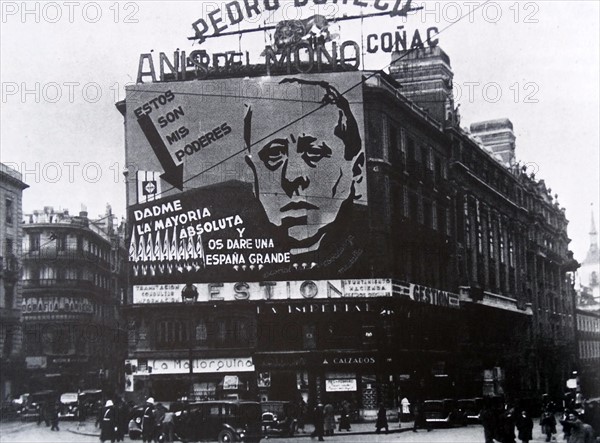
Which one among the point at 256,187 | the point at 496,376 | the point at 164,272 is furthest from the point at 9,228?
the point at 496,376

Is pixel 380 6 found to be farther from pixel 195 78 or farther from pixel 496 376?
pixel 496 376

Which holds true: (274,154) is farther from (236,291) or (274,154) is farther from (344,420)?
(344,420)

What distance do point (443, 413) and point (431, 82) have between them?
66.6 feet

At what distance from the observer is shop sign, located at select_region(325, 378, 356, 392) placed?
38.2 m

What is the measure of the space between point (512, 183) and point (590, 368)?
71.8ft

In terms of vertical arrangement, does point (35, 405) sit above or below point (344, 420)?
above

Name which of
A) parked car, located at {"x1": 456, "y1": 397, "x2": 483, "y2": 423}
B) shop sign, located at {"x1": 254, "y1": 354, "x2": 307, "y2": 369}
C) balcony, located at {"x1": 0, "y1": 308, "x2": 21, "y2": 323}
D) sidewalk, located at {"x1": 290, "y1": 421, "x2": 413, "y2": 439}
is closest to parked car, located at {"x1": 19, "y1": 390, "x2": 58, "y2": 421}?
balcony, located at {"x1": 0, "y1": 308, "x2": 21, "y2": 323}

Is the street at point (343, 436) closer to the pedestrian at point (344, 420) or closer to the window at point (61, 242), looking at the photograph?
the pedestrian at point (344, 420)

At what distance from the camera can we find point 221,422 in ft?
91.6

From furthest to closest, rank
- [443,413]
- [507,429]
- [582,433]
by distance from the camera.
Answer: [443,413] → [507,429] → [582,433]

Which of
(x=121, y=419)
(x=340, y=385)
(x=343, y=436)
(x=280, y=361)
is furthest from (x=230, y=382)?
(x=121, y=419)

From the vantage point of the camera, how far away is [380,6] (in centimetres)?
3556

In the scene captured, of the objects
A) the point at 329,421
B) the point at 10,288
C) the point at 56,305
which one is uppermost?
the point at 10,288

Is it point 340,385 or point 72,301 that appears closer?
point 340,385
